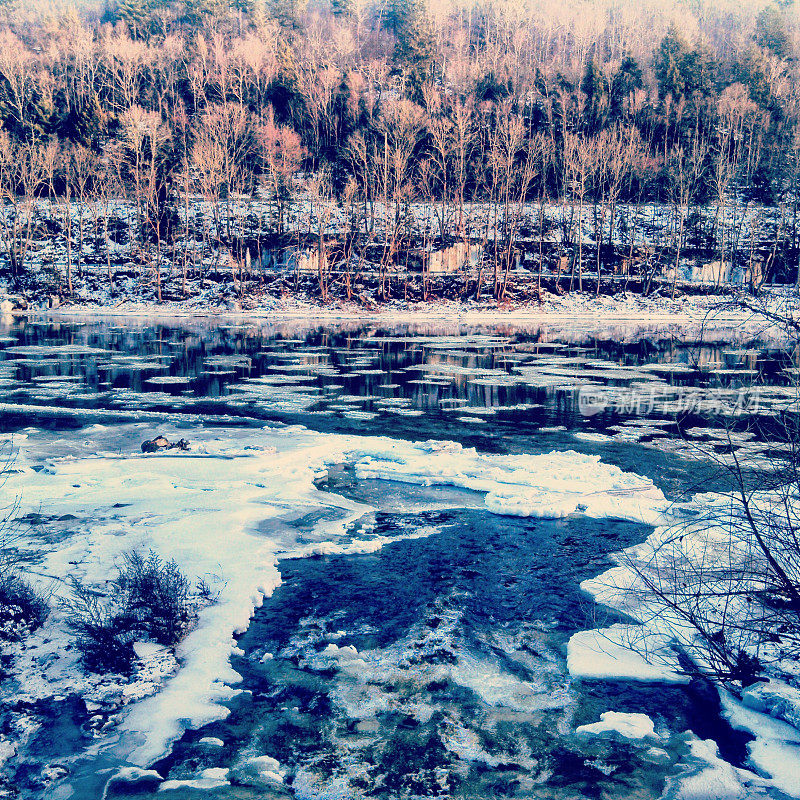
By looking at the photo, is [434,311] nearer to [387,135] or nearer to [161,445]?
[387,135]

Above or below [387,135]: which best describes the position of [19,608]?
below

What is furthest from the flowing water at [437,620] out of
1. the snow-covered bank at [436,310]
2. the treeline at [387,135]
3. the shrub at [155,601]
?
the treeline at [387,135]

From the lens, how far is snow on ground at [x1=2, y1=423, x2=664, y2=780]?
20.6 ft

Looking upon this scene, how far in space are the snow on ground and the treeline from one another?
4893 centimetres

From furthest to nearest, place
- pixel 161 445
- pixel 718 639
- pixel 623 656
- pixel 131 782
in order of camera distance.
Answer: pixel 161 445 < pixel 623 656 < pixel 718 639 < pixel 131 782

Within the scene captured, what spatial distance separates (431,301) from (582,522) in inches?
1863

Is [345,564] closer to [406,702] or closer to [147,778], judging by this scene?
[406,702]

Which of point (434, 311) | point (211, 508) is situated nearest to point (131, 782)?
point (211, 508)

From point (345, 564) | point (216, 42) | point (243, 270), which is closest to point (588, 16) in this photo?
point (216, 42)

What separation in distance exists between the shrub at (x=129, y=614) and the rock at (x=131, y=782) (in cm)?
129

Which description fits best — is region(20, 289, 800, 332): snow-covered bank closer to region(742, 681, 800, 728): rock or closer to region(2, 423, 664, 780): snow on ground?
region(2, 423, 664, 780): snow on ground

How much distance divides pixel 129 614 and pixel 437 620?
3.09 meters

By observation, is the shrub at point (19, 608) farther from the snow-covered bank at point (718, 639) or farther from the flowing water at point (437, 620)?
the snow-covered bank at point (718, 639)

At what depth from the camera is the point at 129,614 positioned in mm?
7012
